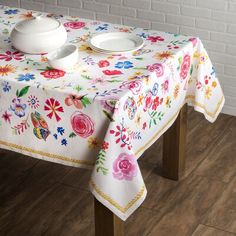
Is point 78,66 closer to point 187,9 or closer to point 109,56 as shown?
point 109,56

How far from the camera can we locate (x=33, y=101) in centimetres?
253

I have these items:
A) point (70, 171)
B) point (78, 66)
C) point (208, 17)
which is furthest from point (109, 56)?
point (208, 17)

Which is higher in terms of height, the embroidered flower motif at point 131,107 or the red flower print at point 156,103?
the embroidered flower motif at point 131,107

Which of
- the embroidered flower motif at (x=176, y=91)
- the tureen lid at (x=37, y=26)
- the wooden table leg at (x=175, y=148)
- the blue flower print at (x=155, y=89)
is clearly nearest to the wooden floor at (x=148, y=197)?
the wooden table leg at (x=175, y=148)

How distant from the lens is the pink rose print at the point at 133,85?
8.17 feet

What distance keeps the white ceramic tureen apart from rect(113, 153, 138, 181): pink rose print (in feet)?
2.19

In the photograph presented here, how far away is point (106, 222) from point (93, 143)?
330 millimetres

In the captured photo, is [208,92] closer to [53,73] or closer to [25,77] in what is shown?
[53,73]

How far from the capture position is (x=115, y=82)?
2.57 metres

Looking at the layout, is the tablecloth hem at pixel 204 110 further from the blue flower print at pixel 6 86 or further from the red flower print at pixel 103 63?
the blue flower print at pixel 6 86

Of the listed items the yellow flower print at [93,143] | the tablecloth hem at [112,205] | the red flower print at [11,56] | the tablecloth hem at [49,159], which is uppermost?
the red flower print at [11,56]

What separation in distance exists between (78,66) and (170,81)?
1.29 ft

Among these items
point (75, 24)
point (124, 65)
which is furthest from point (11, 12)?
point (124, 65)

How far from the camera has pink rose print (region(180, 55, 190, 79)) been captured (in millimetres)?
2881
